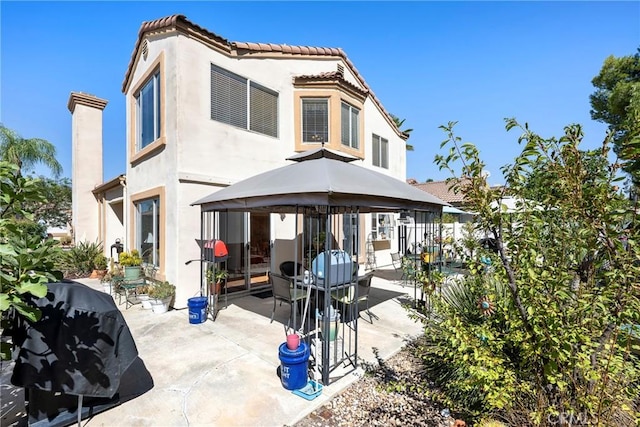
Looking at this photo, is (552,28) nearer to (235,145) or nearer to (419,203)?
(419,203)

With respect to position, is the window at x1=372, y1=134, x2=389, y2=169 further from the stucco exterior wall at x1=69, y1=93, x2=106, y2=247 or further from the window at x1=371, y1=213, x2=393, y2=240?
the stucco exterior wall at x1=69, y1=93, x2=106, y2=247

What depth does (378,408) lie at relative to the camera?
11.8 feet

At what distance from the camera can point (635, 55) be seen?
55.4 feet

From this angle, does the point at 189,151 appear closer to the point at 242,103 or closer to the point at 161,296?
the point at 242,103

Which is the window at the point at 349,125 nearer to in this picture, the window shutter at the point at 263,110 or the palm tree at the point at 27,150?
the window shutter at the point at 263,110

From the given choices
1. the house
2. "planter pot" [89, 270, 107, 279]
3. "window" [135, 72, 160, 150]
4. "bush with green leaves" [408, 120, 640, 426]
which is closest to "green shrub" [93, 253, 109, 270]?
"planter pot" [89, 270, 107, 279]

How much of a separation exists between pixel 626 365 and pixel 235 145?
9.28 metres

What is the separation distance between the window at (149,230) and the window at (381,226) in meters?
9.83

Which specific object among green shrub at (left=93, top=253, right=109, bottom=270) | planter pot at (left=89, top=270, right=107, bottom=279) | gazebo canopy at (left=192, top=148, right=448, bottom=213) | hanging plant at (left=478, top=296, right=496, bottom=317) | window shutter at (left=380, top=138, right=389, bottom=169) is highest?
window shutter at (left=380, top=138, right=389, bottom=169)

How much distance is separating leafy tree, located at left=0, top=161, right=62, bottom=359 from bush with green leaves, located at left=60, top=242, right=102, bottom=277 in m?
12.3

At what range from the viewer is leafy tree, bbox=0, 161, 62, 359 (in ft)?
6.53

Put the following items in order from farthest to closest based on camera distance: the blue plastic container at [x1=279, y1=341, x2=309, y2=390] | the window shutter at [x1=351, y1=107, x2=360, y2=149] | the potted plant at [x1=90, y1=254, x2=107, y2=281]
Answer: the window shutter at [x1=351, y1=107, x2=360, y2=149]
the potted plant at [x1=90, y1=254, x2=107, y2=281]
the blue plastic container at [x1=279, y1=341, x2=309, y2=390]

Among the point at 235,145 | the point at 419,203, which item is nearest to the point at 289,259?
the point at 235,145

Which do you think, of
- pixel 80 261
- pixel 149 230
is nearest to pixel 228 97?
pixel 149 230
